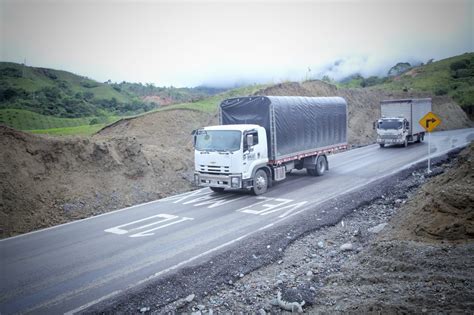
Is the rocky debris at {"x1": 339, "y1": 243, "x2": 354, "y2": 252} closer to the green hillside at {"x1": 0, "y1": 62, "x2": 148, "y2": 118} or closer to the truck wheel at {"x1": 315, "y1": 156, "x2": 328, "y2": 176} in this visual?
the truck wheel at {"x1": 315, "y1": 156, "x2": 328, "y2": 176}

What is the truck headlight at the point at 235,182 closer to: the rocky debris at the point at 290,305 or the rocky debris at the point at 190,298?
the rocky debris at the point at 190,298

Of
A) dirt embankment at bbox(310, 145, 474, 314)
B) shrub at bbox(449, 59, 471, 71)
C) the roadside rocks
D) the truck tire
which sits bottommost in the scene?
the roadside rocks

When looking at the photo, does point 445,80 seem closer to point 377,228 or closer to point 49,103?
point 49,103

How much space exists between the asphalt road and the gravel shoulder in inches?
28.3

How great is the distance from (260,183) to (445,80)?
189 ft

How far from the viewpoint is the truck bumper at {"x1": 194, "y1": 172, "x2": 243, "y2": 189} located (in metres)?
13.1

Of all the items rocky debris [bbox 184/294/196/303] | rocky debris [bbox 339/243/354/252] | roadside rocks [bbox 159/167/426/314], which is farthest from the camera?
rocky debris [bbox 339/243/354/252]

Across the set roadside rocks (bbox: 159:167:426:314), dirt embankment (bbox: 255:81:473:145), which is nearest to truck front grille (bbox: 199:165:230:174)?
roadside rocks (bbox: 159:167:426:314)

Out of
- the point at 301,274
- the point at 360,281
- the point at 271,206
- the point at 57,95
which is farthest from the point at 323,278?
the point at 57,95

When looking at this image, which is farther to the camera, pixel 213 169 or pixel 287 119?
pixel 287 119

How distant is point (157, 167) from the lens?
1748cm

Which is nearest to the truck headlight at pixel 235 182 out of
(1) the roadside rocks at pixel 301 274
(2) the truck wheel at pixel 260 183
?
(2) the truck wheel at pixel 260 183

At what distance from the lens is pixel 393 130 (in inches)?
1069

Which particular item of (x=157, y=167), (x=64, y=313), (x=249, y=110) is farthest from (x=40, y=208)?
(x=249, y=110)
